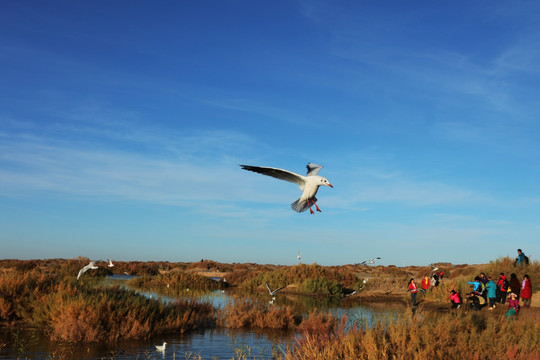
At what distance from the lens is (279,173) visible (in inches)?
415

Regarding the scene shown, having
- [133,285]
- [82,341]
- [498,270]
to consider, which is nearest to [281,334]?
[82,341]

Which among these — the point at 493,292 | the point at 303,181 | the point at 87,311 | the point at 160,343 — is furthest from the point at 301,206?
the point at 493,292

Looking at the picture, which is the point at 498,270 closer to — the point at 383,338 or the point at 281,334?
the point at 281,334

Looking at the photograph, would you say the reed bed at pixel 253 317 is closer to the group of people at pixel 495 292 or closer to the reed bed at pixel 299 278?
the group of people at pixel 495 292

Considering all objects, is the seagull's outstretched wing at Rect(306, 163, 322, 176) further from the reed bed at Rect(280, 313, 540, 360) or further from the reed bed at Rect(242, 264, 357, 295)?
the reed bed at Rect(242, 264, 357, 295)

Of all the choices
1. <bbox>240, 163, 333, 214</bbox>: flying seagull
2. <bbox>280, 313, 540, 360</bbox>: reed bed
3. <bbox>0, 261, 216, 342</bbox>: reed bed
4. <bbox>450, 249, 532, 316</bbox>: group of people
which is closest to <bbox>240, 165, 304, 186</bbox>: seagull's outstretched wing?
<bbox>240, 163, 333, 214</bbox>: flying seagull

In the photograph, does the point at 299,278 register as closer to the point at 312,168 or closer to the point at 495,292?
the point at 495,292

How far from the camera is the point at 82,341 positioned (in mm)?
13812

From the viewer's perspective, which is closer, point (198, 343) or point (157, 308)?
point (198, 343)

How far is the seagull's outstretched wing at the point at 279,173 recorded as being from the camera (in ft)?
32.8

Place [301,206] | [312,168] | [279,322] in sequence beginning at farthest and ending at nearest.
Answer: [279,322] < [312,168] < [301,206]

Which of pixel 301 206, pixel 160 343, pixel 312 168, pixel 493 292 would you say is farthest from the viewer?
pixel 493 292

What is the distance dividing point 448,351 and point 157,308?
10674 mm

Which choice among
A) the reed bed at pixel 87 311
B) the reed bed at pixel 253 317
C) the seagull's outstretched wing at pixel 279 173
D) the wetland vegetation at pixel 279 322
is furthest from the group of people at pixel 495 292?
the seagull's outstretched wing at pixel 279 173
